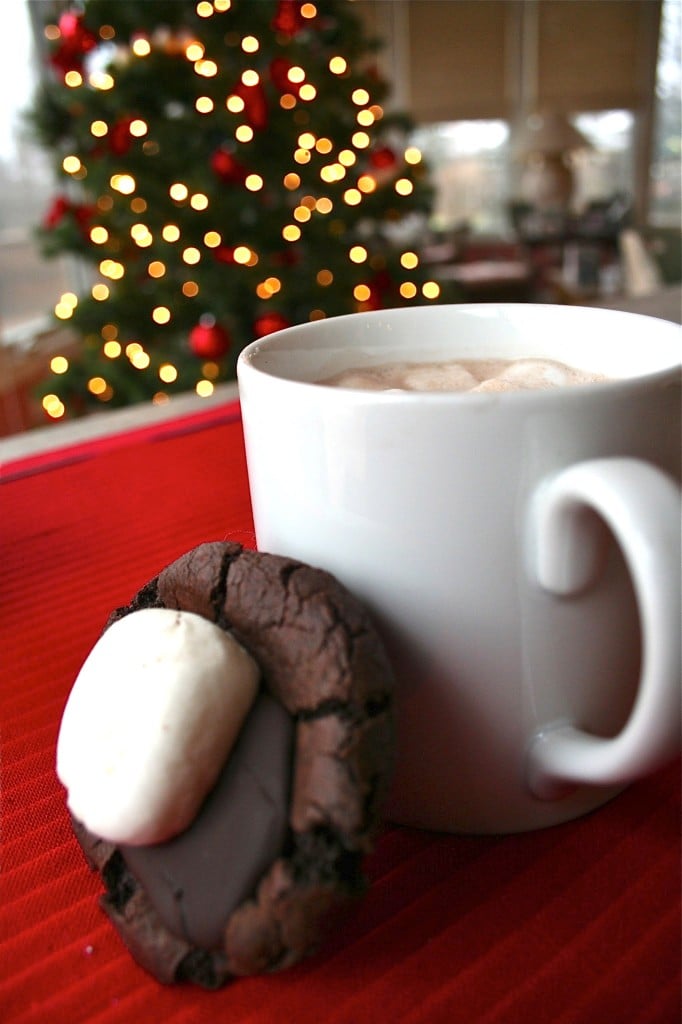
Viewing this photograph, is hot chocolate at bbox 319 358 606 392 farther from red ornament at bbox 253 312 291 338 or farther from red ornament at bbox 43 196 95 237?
red ornament at bbox 43 196 95 237

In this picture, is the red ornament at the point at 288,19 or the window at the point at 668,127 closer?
the red ornament at the point at 288,19

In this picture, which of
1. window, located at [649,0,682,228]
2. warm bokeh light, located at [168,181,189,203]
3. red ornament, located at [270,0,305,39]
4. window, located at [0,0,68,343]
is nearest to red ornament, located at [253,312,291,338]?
warm bokeh light, located at [168,181,189,203]

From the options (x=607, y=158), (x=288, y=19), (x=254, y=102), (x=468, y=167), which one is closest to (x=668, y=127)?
(x=607, y=158)

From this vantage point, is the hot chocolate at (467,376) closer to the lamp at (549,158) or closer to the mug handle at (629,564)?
the mug handle at (629,564)

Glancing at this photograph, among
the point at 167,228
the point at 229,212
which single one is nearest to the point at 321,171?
the point at 229,212

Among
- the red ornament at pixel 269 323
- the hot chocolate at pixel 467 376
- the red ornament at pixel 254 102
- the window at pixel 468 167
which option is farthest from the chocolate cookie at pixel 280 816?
the window at pixel 468 167
